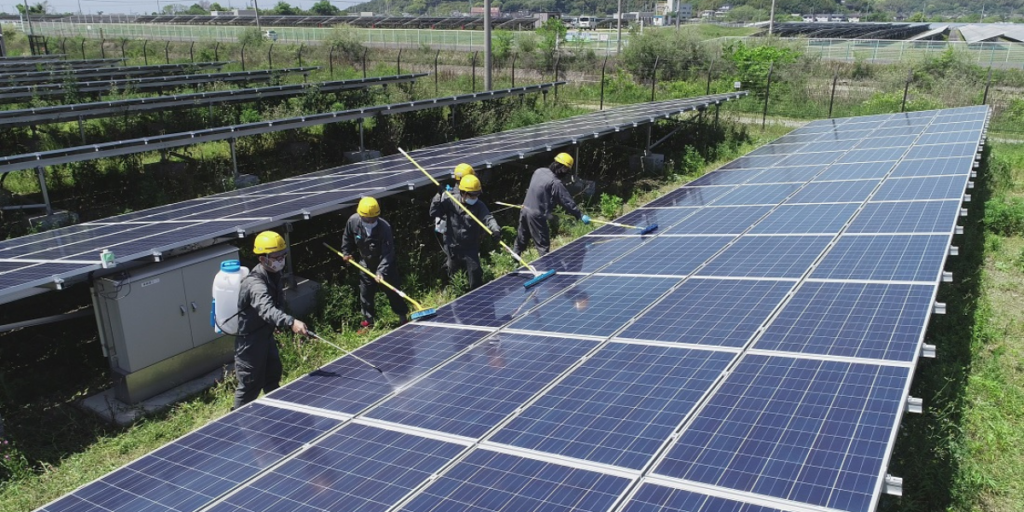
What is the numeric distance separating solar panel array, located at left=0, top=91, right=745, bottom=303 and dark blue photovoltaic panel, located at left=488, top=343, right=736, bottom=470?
566 cm

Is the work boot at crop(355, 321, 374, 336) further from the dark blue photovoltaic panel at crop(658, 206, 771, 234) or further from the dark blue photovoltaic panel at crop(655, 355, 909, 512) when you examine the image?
the dark blue photovoltaic panel at crop(655, 355, 909, 512)

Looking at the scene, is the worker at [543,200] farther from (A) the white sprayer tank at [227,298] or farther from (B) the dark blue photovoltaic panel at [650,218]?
(A) the white sprayer tank at [227,298]

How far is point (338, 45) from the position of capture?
50.0 metres

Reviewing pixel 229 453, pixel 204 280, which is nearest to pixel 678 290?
pixel 229 453

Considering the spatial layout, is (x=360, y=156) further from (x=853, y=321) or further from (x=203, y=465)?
(x=853, y=321)

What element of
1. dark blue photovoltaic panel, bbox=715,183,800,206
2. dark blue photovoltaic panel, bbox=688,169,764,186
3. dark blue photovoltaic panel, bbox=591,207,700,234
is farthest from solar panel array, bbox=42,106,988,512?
dark blue photovoltaic panel, bbox=688,169,764,186

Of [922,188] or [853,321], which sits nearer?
[853,321]

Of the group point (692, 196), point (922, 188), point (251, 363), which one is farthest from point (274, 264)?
point (922, 188)

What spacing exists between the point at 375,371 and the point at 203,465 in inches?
68.6

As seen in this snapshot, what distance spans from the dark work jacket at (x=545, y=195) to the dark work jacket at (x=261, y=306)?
4690 mm

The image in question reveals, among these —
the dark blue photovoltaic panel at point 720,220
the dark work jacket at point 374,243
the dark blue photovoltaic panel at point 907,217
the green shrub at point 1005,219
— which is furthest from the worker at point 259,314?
the green shrub at point 1005,219

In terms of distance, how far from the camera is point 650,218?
11.4 m

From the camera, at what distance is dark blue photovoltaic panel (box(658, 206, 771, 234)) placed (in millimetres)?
10086

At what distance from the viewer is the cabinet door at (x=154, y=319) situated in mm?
8234
